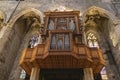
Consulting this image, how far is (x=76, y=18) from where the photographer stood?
1089cm

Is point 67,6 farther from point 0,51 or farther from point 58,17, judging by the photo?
point 0,51

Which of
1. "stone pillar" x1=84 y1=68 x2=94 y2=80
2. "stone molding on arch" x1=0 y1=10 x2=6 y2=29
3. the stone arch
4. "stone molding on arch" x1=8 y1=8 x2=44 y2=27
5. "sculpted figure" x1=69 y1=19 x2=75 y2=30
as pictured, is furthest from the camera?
"stone molding on arch" x1=0 y1=10 x2=6 y2=29

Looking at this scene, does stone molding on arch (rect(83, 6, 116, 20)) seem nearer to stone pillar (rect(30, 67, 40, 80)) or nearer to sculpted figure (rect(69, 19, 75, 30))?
sculpted figure (rect(69, 19, 75, 30))

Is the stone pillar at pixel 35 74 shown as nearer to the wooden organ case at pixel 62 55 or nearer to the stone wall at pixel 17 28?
the wooden organ case at pixel 62 55

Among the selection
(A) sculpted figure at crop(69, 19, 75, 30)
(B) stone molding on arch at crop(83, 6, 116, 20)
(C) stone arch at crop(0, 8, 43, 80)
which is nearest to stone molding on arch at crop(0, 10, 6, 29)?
(C) stone arch at crop(0, 8, 43, 80)

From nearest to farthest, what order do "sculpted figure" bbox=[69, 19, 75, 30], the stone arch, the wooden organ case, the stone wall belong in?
the wooden organ case < "sculpted figure" bbox=[69, 19, 75, 30] < the stone wall < the stone arch

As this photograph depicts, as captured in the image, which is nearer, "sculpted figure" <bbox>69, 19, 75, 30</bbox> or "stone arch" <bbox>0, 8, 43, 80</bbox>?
"sculpted figure" <bbox>69, 19, 75, 30</bbox>

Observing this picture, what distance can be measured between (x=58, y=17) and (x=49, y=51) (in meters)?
3.58

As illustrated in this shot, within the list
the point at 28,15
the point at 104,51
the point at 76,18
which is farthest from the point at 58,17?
the point at 104,51

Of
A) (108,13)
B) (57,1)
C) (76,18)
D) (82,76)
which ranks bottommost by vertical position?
(82,76)

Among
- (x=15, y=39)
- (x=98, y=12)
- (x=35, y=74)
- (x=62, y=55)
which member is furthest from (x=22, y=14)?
(x=62, y=55)

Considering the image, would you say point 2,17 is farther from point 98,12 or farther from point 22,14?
point 98,12

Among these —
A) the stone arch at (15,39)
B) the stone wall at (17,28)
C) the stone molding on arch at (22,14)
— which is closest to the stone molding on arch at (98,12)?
the stone wall at (17,28)

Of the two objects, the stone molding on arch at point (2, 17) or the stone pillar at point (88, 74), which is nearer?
the stone pillar at point (88, 74)
